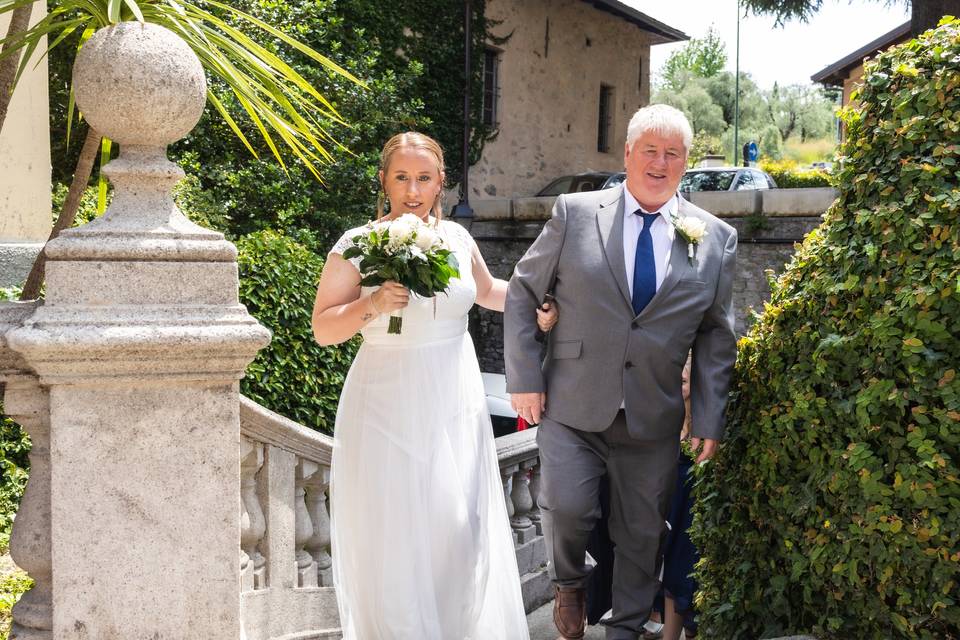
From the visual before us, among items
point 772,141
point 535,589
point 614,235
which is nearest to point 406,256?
point 614,235

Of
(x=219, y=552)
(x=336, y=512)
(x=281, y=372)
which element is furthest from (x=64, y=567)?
(x=281, y=372)

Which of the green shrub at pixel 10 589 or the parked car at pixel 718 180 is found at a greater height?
the parked car at pixel 718 180

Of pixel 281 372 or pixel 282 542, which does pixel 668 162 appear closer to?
pixel 282 542

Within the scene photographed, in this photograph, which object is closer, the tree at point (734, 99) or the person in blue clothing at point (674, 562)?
the person in blue clothing at point (674, 562)

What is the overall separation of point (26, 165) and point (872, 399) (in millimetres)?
5731

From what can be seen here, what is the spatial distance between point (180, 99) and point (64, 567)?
113 centimetres

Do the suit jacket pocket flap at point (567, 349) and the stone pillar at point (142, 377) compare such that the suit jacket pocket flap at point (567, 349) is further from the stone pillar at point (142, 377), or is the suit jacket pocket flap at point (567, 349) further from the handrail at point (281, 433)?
the stone pillar at point (142, 377)

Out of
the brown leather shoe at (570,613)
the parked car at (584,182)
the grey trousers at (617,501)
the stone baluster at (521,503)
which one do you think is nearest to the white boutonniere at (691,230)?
the grey trousers at (617,501)

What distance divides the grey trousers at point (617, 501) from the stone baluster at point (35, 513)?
172 centimetres

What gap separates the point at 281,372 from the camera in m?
5.05

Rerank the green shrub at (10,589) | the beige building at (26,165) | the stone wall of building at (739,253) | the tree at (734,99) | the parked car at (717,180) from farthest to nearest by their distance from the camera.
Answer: the tree at (734,99) < the parked car at (717,180) < the stone wall of building at (739,253) < the beige building at (26,165) < the green shrub at (10,589)

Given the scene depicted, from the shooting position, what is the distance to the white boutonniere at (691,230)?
10.8ft

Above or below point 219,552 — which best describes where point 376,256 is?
above

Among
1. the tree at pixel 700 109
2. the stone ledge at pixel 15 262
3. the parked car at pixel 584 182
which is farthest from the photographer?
the tree at pixel 700 109
